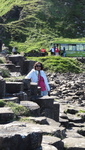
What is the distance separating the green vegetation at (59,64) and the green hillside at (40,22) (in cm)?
998

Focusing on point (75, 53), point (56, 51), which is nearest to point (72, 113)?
point (56, 51)

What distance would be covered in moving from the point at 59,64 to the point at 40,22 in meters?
25.0

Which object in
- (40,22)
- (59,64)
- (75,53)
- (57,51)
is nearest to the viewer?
(59,64)

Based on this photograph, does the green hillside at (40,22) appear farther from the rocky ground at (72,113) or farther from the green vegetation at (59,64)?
the rocky ground at (72,113)

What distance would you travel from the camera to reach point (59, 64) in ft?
136

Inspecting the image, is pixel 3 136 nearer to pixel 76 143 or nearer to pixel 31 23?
pixel 76 143

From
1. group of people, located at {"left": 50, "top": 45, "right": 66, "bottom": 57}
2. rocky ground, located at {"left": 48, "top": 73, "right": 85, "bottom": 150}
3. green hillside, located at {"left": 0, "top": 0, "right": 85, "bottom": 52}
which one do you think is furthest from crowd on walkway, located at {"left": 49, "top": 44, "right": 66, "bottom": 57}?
rocky ground, located at {"left": 48, "top": 73, "right": 85, "bottom": 150}

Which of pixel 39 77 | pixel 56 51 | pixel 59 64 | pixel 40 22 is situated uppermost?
pixel 39 77

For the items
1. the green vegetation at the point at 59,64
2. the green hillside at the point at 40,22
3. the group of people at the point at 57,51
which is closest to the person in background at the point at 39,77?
the green vegetation at the point at 59,64

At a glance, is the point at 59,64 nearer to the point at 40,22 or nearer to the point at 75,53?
the point at 75,53

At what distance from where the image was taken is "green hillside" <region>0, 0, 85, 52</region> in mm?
57684

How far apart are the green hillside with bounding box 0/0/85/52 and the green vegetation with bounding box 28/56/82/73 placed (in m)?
9.98

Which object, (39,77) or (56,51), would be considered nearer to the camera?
(39,77)

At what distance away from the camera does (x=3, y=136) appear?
18.9 ft
